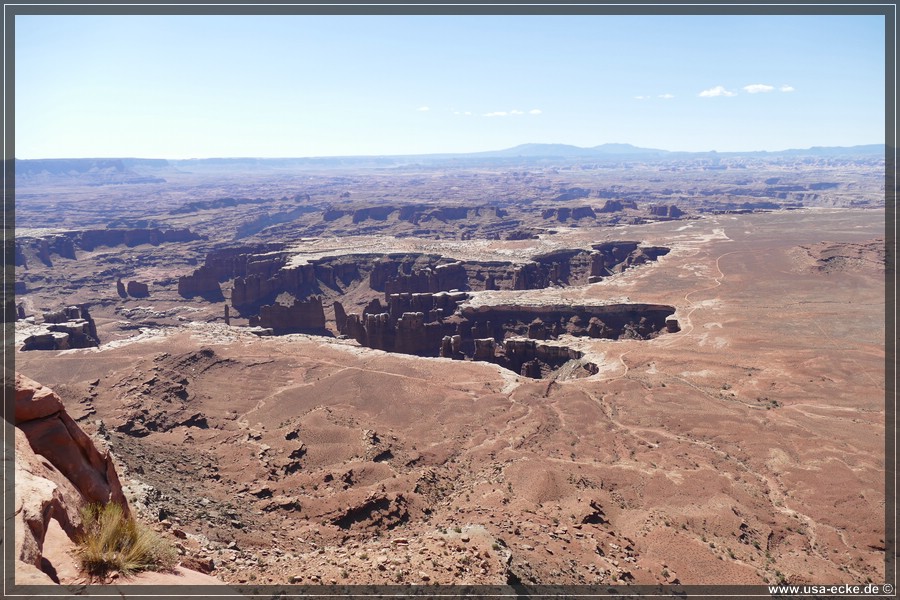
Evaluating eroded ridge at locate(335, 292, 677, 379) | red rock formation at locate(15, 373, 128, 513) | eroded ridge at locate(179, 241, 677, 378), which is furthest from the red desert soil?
eroded ridge at locate(179, 241, 677, 378)

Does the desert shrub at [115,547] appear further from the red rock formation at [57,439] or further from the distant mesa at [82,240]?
the distant mesa at [82,240]

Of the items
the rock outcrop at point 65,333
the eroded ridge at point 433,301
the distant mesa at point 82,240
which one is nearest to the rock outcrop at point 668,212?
the eroded ridge at point 433,301

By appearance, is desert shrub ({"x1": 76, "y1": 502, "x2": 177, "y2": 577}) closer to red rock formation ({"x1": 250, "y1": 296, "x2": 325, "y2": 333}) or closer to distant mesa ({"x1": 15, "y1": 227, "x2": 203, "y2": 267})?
red rock formation ({"x1": 250, "y1": 296, "x2": 325, "y2": 333})

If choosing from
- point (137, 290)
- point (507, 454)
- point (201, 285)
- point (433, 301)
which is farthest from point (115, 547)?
point (137, 290)

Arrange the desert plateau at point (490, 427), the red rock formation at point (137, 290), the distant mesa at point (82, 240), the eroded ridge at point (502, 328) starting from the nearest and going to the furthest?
the desert plateau at point (490, 427)
the eroded ridge at point (502, 328)
the red rock formation at point (137, 290)
the distant mesa at point (82, 240)

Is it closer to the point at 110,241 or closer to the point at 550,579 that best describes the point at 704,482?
the point at 550,579

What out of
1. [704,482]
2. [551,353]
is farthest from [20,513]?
[551,353]

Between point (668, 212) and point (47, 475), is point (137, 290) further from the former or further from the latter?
point (668, 212)
